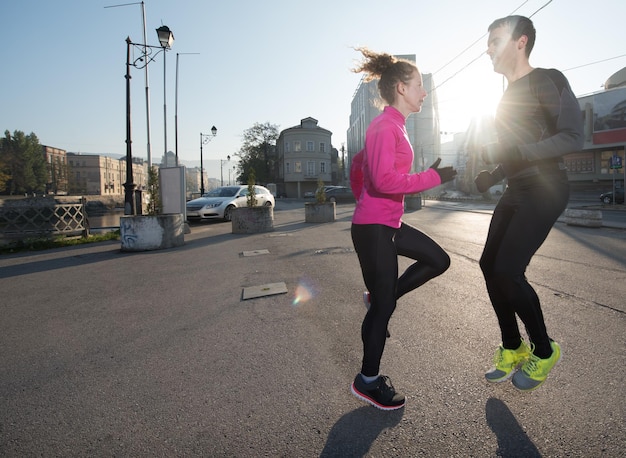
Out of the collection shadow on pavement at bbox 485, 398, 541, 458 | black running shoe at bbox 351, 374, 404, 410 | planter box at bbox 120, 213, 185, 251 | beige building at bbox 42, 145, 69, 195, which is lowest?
shadow on pavement at bbox 485, 398, 541, 458

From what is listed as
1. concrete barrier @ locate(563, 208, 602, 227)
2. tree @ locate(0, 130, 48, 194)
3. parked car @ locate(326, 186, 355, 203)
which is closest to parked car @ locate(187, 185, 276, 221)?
concrete barrier @ locate(563, 208, 602, 227)

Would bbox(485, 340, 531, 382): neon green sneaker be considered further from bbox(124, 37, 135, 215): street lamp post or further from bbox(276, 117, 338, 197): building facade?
bbox(276, 117, 338, 197): building facade

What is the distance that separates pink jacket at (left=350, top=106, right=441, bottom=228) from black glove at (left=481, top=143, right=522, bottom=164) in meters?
0.41

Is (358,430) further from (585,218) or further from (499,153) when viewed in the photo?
(585,218)

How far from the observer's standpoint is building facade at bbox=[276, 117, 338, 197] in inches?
2522

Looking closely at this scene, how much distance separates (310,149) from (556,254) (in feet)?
196

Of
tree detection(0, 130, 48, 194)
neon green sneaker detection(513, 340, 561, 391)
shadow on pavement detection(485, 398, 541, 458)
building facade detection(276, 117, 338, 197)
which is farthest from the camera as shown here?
tree detection(0, 130, 48, 194)

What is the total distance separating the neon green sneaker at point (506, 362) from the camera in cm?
226

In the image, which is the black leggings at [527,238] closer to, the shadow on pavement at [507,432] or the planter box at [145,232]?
the shadow on pavement at [507,432]

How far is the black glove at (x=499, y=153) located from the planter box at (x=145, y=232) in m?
7.82

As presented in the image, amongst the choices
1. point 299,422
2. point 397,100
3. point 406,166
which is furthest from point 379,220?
point 299,422

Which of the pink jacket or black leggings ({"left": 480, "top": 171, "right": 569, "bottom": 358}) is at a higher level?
the pink jacket

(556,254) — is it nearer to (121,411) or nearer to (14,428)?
(121,411)

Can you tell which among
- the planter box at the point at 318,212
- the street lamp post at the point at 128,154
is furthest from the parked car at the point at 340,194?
the street lamp post at the point at 128,154
